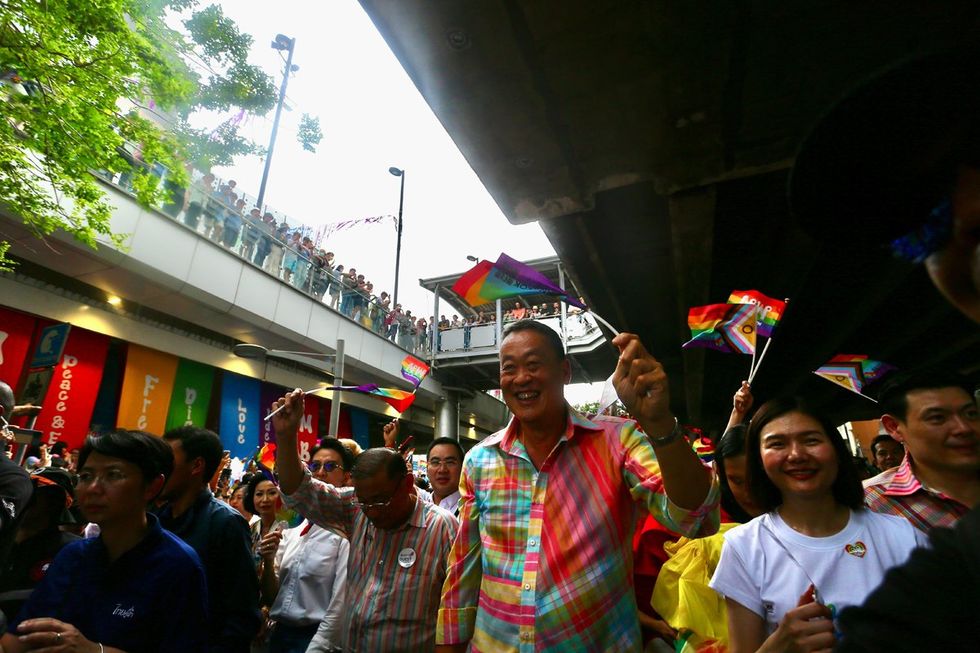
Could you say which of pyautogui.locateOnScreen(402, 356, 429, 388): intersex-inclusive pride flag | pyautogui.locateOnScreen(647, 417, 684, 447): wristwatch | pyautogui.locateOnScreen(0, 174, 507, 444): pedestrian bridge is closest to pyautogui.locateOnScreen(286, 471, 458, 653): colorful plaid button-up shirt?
pyautogui.locateOnScreen(647, 417, 684, 447): wristwatch

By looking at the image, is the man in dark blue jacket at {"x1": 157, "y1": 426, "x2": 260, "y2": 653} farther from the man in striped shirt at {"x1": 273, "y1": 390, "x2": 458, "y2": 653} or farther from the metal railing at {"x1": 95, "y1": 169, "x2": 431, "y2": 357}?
the metal railing at {"x1": 95, "y1": 169, "x2": 431, "y2": 357}

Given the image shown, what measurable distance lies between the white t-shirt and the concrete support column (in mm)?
19330

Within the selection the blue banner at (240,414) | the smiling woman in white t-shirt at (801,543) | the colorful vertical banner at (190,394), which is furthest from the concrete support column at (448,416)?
the smiling woman in white t-shirt at (801,543)

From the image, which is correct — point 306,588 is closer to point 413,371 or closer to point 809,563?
point 809,563

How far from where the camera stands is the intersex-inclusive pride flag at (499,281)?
311 cm

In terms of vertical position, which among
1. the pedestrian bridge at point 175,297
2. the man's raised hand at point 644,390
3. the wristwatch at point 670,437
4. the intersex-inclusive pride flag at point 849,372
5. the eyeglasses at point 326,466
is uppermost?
the pedestrian bridge at point 175,297

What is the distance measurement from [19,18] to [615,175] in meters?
7.02

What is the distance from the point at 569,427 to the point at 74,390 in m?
12.1

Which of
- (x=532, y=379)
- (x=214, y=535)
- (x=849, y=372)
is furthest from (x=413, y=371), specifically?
(x=532, y=379)

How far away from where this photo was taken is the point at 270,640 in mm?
3732

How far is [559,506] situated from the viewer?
2.12m

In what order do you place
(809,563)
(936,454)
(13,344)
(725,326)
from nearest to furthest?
(809,563) → (936,454) → (725,326) → (13,344)

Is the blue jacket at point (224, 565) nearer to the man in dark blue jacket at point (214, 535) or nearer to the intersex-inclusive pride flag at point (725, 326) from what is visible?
the man in dark blue jacket at point (214, 535)

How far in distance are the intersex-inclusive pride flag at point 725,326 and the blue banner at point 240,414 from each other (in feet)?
40.0
